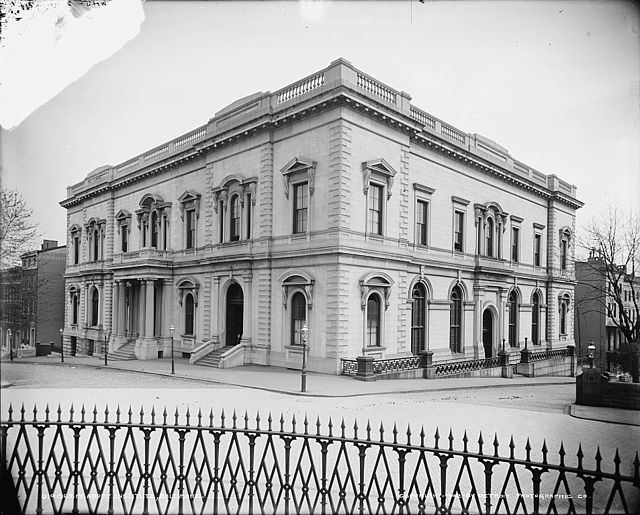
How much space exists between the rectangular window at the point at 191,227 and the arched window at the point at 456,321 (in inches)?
462

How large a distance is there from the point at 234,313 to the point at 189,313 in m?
3.13

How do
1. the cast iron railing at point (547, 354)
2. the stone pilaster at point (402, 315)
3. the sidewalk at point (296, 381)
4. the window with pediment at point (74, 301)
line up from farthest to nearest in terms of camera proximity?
the stone pilaster at point (402, 315), the cast iron railing at point (547, 354), the window with pediment at point (74, 301), the sidewalk at point (296, 381)

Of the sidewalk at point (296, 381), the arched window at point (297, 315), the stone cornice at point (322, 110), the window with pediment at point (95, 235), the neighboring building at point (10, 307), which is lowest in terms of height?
the sidewalk at point (296, 381)

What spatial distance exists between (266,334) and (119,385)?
6090mm

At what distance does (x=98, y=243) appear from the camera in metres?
12.2

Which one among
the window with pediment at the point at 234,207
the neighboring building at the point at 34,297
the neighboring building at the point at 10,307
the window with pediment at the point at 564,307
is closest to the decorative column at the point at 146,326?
the window with pediment at the point at 234,207

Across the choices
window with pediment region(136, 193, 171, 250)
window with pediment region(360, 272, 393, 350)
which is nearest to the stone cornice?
window with pediment region(136, 193, 171, 250)

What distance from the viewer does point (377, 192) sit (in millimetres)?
16000

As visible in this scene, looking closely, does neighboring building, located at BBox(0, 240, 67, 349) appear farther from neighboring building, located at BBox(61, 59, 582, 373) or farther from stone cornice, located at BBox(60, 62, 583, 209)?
stone cornice, located at BBox(60, 62, 583, 209)

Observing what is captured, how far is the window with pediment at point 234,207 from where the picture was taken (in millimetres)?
17547

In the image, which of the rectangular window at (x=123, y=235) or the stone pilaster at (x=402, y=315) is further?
the stone pilaster at (x=402, y=315)

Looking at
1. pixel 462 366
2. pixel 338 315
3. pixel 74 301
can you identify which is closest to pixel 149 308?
pixel 74 301

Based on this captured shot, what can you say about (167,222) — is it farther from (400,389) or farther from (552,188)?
(552,188)

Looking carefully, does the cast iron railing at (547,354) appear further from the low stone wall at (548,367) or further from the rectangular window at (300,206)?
the rectangular window at (300,206)
